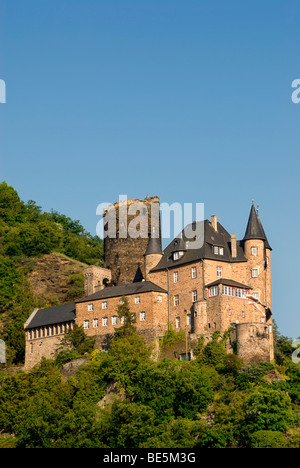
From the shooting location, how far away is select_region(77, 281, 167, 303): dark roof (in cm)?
8619

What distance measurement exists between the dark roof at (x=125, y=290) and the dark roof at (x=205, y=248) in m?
2.05

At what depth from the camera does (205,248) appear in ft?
280

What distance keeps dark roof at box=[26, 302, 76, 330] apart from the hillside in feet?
5.81

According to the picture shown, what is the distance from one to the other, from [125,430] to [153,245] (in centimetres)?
2247

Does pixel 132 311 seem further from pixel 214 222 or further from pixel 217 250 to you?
pixel 214 222

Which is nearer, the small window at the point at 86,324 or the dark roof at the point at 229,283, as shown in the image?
the dark roof at the point at 229,283

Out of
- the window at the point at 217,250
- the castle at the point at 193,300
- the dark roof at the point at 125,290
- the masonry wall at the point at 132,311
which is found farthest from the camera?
the dark roof at the point at 125,290

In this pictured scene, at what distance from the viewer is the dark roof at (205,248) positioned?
85.4m

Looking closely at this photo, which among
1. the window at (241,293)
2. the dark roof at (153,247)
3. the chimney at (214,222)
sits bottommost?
the window at (241,293)

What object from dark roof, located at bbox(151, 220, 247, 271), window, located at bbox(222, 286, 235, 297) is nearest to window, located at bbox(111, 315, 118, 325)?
dark roof, located at bbox(151, 220, 247, 271)

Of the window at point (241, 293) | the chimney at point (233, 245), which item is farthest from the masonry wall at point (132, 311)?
the chimney at point (233, 245)

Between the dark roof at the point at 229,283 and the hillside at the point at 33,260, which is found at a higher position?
the hillside at the point at 33,260

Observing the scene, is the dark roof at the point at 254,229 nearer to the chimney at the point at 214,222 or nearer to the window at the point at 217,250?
the window at the point at 217,250
